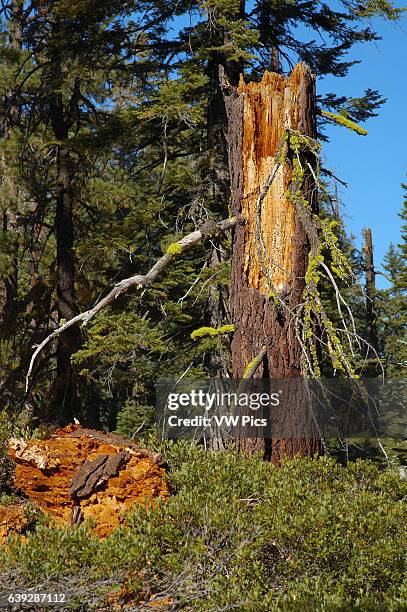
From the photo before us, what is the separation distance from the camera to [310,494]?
19.3 ft

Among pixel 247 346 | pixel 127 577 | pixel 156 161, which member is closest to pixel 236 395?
pixel 247 346

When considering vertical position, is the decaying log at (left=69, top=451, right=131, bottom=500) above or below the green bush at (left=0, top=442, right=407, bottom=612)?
above

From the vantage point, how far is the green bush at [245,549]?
4.72m

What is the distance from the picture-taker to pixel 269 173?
7.59 metres

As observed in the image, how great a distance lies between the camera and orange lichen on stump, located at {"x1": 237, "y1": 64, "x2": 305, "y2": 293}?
744 centimetres

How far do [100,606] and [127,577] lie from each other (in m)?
0.22

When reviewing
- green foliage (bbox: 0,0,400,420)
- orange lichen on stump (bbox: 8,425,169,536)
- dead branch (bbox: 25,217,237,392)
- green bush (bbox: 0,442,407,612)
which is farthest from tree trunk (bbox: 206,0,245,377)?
green bush (bbox: 0,442,407,612)

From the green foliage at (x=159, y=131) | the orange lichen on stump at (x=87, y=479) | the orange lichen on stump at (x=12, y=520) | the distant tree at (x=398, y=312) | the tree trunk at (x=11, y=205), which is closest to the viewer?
the orange lichen on stump at (x=12, y=520)

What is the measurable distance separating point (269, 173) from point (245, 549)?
12.4 feet

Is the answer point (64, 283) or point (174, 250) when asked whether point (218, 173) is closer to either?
point (64, 283)

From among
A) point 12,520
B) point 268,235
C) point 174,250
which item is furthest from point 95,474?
point 268,235

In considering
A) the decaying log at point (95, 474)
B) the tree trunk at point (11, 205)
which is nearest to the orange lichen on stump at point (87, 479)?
the decaying log at point (95, 474)

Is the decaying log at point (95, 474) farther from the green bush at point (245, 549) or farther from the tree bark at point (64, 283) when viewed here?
the tree bark at point (64, 283)

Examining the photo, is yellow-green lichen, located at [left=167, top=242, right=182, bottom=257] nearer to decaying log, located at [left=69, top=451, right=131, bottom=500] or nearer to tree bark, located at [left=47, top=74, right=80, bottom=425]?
decaying log, located at [left=69, top=451, right=131, bottom=500]
